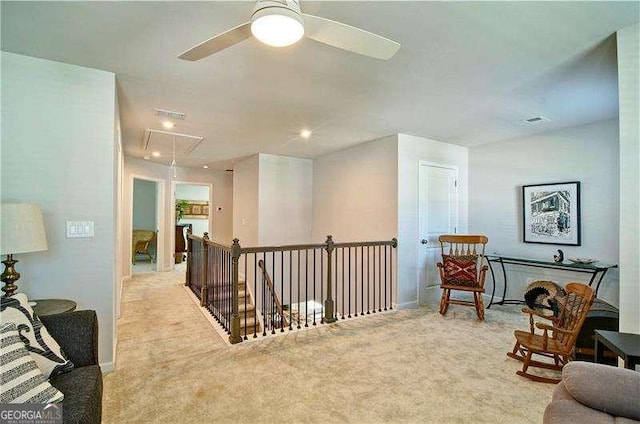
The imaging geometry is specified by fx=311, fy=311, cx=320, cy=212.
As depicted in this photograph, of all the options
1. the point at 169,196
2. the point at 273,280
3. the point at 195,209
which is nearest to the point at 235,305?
the point at 273,280

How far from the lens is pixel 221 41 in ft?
4.97

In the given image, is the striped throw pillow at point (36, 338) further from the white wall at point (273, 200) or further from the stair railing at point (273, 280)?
the white wall at point (273, 200)

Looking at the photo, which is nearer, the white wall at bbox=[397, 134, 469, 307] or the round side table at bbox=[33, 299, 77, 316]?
the round side table at bbox=[33, 299, 77, 316]

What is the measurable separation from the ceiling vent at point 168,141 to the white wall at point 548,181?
14.4 ft

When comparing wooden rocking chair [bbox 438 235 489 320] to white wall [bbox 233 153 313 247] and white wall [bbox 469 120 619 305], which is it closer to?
white wall [bbox 469 120 619 305]

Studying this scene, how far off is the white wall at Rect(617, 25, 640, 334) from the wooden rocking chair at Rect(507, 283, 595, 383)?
0.36 meters

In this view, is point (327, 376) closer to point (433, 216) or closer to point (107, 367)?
point (107, 367)

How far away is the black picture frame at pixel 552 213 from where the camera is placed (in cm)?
393

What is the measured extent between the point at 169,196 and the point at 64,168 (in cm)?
462

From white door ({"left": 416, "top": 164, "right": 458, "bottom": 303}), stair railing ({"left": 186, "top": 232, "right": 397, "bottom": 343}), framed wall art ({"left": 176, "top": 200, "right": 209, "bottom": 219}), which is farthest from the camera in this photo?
framed wall art ({"left": 176, "top": 200, "right": 209, "bottom": 219})

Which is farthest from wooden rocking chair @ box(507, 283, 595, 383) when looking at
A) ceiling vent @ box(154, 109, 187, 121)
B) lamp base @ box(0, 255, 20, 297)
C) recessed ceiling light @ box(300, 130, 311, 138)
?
ceiling vent @ box(154, 109, 187, 121)

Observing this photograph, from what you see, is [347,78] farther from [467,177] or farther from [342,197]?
[467,177]

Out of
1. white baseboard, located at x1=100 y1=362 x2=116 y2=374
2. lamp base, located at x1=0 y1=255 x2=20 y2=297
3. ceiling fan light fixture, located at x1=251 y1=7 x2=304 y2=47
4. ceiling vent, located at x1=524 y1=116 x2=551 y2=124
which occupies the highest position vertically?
ceiling vent, located at x1=524 y1=116 x2=551 y2=124

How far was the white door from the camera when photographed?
14.8 feet
